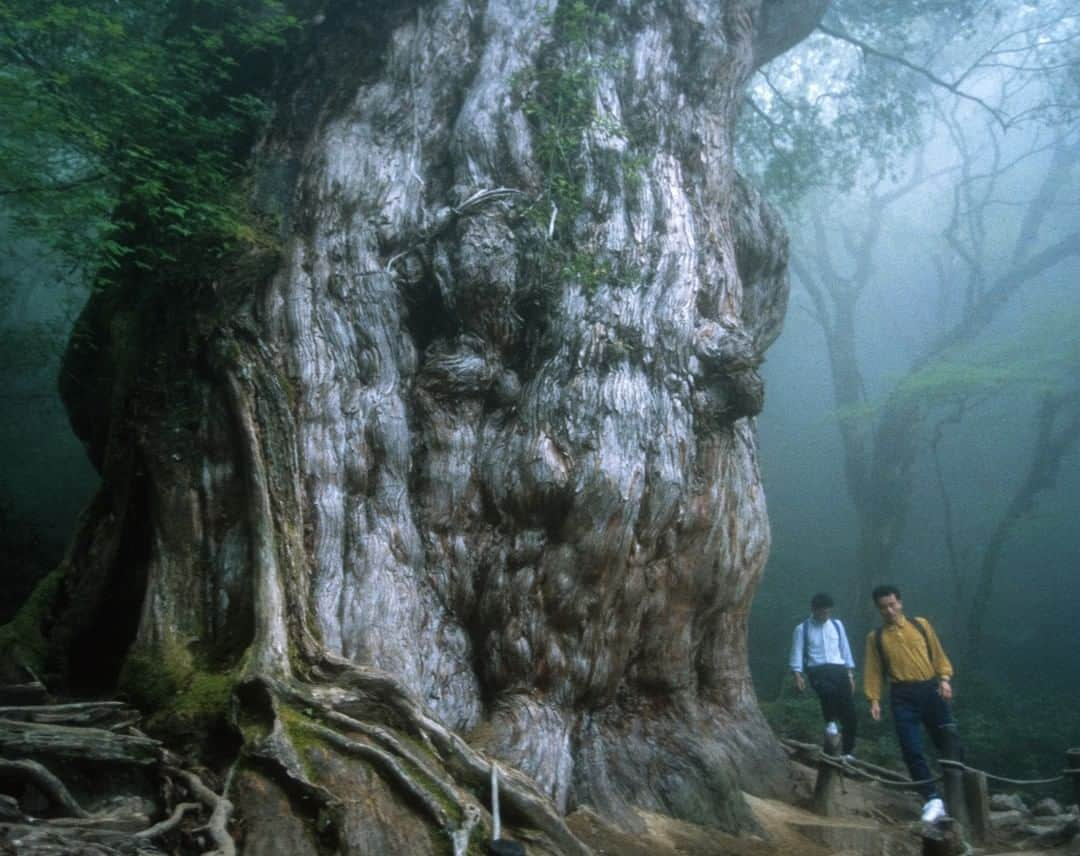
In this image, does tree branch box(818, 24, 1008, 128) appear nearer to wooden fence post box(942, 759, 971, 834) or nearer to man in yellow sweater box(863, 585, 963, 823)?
man in yellow sweater box(863, 585, 963, 823)

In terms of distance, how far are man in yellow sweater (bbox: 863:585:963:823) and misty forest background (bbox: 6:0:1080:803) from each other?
142 inches

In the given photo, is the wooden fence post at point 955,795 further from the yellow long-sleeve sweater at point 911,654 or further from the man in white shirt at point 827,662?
the man in white shirt at point 827,662

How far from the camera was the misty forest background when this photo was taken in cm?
500

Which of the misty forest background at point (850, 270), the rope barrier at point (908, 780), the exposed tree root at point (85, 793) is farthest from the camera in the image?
the rope barrier at point (908, 780)

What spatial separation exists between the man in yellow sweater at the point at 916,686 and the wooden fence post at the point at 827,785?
17.5 inches

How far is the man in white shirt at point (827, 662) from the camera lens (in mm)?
7531

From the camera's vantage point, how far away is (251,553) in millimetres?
4367

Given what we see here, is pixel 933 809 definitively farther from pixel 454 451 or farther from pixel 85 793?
pixel 85 793

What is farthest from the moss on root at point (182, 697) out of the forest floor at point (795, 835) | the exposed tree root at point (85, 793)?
the forest floor at point (795, 835)

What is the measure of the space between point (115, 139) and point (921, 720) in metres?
6.67

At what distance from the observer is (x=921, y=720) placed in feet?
20.2

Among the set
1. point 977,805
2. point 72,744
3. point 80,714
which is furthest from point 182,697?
point 977,805

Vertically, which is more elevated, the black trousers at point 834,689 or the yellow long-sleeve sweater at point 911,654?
the yellow long-sleeve sweater at point 911,654

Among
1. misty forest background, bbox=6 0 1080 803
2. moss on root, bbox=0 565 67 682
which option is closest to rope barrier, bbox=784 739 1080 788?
misty forest background, bbox=6 0 1080 803
